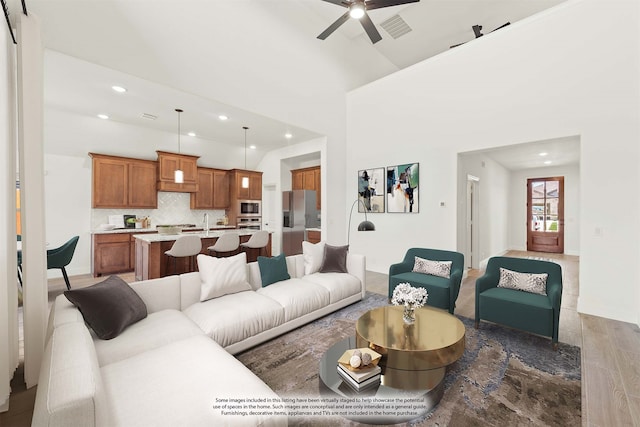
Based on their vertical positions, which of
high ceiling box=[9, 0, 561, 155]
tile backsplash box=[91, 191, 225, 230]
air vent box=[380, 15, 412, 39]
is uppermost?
air vent box=[380, 15, 412, 39]

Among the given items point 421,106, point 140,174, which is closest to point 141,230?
point 140,174

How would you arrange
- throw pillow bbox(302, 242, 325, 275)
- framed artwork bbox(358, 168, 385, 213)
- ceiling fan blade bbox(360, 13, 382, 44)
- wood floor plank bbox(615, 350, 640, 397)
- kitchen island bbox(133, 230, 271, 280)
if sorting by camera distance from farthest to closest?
framed artwork bbox(358, 168, 385, 213)
kitchen island bbox(133, 230, 271, 280)
throw pillow bbox(302, 242, 325, 275)
ceiling fan blade bbox(360, 13, 382, 44)
wood floor plank bbox(615, 350, 640, 397)

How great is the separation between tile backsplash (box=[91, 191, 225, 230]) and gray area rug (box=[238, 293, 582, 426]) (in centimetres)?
518

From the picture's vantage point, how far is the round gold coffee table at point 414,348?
185 cm

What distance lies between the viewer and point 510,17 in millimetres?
4969

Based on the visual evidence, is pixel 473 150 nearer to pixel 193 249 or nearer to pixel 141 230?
pixel 193 249

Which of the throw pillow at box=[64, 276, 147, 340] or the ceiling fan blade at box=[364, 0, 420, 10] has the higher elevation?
the ceiling fan blade at box=[364, 0, 420, 10]

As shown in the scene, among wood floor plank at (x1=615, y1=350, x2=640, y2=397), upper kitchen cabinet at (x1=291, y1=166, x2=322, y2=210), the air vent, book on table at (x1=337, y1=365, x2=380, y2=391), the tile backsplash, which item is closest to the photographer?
book on table at (x1=337, y1=365, x2=380, y2=391)

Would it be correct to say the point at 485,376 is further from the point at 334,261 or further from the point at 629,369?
the point at 334,261

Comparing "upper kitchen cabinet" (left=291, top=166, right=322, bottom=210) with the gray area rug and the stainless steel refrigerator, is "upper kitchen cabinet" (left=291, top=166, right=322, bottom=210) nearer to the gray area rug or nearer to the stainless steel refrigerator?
the stainless steel refrigerator

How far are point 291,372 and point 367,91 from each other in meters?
5.44

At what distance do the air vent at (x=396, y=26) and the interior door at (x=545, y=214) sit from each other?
250 inches

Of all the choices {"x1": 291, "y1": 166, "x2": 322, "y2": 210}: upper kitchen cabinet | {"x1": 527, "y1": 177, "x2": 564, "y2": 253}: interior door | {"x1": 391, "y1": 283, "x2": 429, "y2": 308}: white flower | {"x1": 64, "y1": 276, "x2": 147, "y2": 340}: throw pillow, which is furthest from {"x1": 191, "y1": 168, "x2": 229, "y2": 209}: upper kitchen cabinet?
{"x1": 527, "y1": 177, "x2": 564, "y2": 253}: interior door

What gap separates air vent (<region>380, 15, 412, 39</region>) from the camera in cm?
511
